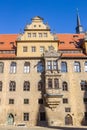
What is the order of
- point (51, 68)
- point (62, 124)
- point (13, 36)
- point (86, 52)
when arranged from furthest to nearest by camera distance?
point (13, 36)
point (86, 52)
point (51, 68)
point (62, 124)

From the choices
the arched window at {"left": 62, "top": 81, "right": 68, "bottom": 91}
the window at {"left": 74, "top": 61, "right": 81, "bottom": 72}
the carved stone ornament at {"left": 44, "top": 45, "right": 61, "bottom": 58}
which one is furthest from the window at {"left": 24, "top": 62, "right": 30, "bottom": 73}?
the window at {"left": 74, "top": 61, "right": 81, "bottom": 72}

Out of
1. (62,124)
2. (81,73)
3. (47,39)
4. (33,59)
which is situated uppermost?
(47,39)

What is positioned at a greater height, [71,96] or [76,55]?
[76,55]

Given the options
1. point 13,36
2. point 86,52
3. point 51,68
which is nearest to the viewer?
point 51,68

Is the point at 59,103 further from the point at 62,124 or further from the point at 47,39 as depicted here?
the point at 47,39

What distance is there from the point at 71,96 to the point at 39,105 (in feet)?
16.6

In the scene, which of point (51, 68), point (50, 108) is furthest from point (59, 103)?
point (51, 68)

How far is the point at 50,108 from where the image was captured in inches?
1207

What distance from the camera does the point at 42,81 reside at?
106 feet

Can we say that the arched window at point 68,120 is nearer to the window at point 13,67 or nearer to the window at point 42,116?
the window at point 42,116

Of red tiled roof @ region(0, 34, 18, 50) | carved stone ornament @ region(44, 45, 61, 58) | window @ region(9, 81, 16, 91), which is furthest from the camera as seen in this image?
red tiled roof @ region(0, 34, 18, 50)

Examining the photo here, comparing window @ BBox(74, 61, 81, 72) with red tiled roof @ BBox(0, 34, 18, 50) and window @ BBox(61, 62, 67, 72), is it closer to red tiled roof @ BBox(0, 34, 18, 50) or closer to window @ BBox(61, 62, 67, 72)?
window @ BBox(61, 62, 67, 72)

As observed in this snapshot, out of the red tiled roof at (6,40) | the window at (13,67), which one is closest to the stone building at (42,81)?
the window at (13,67)

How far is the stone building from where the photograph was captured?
100ft
